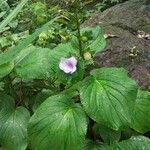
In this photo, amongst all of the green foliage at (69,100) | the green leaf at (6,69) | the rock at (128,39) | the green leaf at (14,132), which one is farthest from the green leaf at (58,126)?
the rock at (128,39)

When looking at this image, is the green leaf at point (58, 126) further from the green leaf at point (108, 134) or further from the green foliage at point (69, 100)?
the green leaf at point (108, 134)

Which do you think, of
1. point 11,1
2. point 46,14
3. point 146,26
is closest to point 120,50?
point 146,26

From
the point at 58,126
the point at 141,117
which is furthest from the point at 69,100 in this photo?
the point at 141,117

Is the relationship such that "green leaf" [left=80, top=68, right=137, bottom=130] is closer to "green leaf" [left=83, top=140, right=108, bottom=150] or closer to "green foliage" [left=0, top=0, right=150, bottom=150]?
"green foliage" [left=0, top=0, right=150, bottom=150]

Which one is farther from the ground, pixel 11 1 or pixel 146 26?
pixel 146 26

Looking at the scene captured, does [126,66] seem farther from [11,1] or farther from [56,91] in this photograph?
[11,1]
